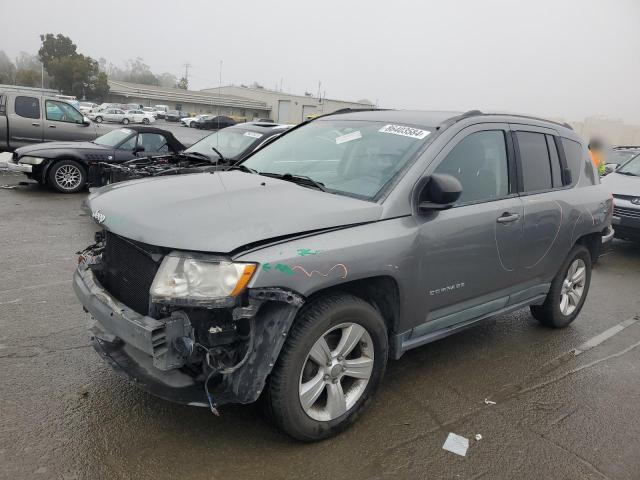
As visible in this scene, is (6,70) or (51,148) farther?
(6,70)

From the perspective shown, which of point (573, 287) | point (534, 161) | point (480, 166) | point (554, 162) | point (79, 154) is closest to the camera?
point (480, 166)

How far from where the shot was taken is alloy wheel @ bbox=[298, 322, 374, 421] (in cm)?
278

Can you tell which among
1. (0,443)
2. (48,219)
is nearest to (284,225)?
(0,443)

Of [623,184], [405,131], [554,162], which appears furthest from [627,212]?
[405,131]

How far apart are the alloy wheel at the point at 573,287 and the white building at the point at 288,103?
37.8 m

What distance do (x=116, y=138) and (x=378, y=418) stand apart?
9.10 meters

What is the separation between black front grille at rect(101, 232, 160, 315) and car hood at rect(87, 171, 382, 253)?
13 centimetres

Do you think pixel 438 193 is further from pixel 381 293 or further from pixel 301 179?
pixel 301 179

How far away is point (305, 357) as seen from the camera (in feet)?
8.71

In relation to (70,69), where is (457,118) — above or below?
below

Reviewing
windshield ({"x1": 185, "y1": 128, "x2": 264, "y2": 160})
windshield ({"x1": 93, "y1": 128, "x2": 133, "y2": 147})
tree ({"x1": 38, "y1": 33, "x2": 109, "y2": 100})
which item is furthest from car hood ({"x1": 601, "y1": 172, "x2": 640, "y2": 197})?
tree ({"x1": 38, "y1": 33, "x2": 109, "y2": 100})

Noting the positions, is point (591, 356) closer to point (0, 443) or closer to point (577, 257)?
point (577, 257)

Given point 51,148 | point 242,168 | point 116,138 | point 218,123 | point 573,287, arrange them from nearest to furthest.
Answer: point 242,168 < point 573,287 < point 218,123 < point 51,148 < point 116,138

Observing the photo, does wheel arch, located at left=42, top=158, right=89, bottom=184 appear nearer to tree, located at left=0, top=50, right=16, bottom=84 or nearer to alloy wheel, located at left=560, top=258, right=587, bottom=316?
alloy wheel, located at left=560, top=258, right=587, bottom=316
